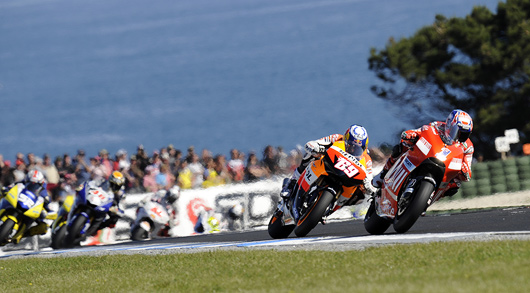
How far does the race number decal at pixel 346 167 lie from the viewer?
10891mm

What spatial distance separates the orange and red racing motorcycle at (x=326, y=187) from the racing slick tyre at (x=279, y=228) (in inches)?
20.1

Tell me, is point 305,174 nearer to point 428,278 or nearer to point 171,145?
point 428,278

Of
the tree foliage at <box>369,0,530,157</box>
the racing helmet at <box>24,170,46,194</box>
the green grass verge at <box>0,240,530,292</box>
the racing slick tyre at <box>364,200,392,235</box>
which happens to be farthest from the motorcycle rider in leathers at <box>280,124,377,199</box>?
the tree foliage at <box>369,0,530,157</box>

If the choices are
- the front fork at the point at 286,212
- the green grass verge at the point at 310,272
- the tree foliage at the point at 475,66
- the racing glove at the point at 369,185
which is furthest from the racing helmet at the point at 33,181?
the tree foliage at the point at 475,66

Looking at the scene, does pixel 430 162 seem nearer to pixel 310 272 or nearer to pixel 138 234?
pixel 310 272

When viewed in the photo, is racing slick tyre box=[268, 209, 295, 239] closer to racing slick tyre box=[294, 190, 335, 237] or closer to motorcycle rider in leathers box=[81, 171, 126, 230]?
racing slick tyre box=[294, 190, 335, 237]

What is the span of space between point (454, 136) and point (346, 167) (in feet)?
5.21

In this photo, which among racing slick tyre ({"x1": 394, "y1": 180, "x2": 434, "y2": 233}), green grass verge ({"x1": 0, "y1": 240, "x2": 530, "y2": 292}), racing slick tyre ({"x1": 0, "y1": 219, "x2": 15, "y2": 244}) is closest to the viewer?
green grass verge ({"x1": 0, "y1": 240, "x2": 530, "y2": 292})

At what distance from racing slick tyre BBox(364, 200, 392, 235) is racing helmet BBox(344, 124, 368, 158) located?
0.64 metres

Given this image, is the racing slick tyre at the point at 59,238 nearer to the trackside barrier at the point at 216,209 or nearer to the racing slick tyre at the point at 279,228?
the trackside barrier at the point at 216,209

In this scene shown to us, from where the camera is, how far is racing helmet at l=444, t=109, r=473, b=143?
9711 mm

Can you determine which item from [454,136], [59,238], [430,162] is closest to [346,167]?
[430,162]

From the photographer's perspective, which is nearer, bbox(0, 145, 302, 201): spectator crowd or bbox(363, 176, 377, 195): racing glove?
bbox(363, 176, 377, 195): racing glove

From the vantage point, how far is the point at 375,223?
1098 cm
